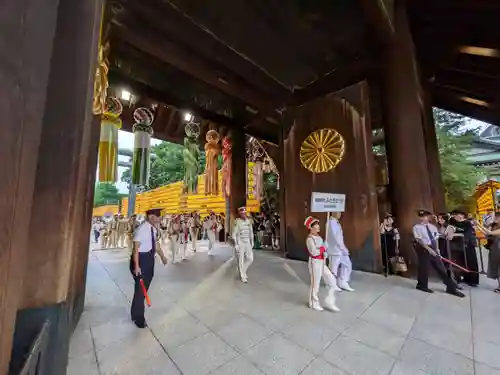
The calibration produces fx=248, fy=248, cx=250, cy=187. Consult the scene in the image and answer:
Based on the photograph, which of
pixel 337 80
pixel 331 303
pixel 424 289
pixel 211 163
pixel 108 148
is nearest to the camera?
pixel 331 303

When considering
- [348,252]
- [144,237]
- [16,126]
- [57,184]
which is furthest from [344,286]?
[16,126]

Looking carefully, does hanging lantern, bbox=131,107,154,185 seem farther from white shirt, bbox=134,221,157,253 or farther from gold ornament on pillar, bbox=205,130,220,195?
white shirt, bbox=134,221,157,253

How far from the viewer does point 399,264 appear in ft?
18.7

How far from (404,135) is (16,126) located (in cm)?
700

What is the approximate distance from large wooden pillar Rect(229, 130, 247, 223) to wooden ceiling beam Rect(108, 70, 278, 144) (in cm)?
52

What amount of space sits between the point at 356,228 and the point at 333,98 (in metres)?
3.88

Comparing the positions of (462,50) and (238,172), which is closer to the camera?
(462,50)

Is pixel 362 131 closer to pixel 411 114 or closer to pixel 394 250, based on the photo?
pixel 411 114

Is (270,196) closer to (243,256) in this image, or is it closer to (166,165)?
(243,256)

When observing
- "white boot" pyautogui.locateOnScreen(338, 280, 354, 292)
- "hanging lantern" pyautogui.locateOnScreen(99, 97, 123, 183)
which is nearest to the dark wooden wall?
"hanging lantern" pyautogui.locateOnScreen(99, 97, 123, 183)

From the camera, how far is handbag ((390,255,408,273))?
18.5 feet

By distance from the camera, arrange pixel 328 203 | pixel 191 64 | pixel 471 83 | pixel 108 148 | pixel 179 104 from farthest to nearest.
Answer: pixel 179 104
pixel 471 83
pixel 191 64
pixel 328 203
pixel 108 148

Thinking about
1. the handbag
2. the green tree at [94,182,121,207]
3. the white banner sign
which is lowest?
the handbag

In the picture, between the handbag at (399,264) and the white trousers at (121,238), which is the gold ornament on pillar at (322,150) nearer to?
the handbag at (399,264)
